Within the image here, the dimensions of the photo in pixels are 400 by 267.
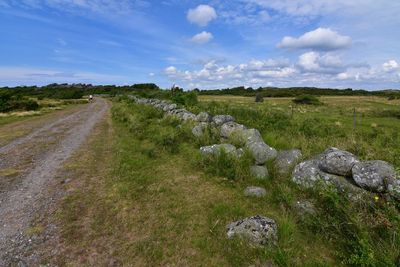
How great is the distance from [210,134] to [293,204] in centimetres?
578

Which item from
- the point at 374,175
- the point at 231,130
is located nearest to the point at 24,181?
the point at 231,130

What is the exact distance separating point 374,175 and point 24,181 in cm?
803

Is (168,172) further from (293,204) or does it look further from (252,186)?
(293,204)

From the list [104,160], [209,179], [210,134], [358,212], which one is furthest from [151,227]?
[210,134]

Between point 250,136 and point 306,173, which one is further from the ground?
point 250,136

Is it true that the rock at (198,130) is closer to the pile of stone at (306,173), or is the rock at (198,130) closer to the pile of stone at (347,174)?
the pile of stone at (306,173)

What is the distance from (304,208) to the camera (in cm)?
514

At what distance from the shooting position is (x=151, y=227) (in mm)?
5090

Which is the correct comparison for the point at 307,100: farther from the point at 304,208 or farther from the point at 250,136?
the point at 304,208

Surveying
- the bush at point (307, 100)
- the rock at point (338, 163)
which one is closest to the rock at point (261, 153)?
the rock at point (338, 163)

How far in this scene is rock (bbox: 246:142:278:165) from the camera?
24.6 feet

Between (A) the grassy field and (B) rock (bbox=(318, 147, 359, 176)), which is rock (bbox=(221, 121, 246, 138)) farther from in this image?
(B) rock (bbox=(318, 147, 359, 176))

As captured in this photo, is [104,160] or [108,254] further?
[104,160]

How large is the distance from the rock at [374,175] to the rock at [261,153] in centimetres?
239
